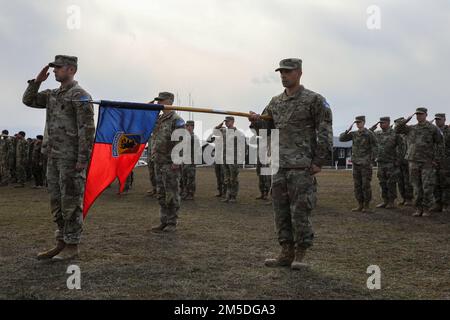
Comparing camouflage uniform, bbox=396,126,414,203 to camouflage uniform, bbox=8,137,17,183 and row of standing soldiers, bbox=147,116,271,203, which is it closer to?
row of standing soldiers, bbox=147,116,271,203

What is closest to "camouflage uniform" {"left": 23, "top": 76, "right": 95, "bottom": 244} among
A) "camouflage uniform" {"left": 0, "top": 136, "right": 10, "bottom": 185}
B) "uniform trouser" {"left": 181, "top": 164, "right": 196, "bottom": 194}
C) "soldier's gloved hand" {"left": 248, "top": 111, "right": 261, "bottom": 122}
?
"soldier's gloved hand" {"left": 248, "top": 111, "right": 261, "bottom": 122}

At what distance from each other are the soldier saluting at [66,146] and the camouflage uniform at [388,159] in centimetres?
952

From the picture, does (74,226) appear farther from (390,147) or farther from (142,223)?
(390,147)

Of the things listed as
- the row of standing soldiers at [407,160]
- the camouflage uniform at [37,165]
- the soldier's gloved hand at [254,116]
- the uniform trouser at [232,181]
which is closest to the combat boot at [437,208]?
the row of standing soldiers at [407,160]

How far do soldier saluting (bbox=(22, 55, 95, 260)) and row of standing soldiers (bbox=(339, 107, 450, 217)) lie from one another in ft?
26.5

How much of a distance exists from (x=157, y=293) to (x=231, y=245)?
2711 millimetres

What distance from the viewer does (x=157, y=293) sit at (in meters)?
4.43

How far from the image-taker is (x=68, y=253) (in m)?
5.87

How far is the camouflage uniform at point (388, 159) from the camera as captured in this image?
1291cm

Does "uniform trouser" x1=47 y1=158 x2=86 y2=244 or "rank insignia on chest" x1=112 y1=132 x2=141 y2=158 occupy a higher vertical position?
"rank insignia on chest" x1=112 y1=132 x2=141 y2=158

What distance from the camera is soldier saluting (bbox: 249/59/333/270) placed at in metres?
5.42

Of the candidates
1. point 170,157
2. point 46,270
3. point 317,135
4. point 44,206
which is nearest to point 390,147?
point 170,157
